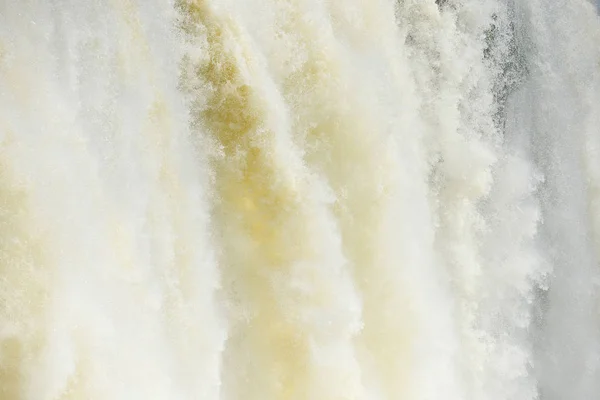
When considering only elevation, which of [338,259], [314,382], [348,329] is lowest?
[314,382]

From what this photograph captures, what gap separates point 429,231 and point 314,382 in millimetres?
840

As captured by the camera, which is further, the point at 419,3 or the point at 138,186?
the point at 419,3

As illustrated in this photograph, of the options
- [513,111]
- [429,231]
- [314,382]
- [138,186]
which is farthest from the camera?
[513,111]

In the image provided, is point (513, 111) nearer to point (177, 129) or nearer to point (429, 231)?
point (429, 231)

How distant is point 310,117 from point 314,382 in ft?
3.38

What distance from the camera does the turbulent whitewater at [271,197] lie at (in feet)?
7.57

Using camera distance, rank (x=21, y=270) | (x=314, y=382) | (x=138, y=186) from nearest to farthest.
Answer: (x=21, y=270) < (x=138, y=186) < (x=314, y=382)

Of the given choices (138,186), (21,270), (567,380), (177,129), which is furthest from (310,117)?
(567,380)

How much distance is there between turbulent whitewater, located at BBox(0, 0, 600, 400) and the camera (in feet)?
7.57

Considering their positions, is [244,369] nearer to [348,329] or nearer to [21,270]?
[348,329]

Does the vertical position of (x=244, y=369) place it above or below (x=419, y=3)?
below

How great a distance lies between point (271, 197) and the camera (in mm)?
2604

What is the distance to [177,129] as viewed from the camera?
2.50 m

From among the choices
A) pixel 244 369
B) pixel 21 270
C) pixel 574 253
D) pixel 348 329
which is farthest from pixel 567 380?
pixel 21 270
